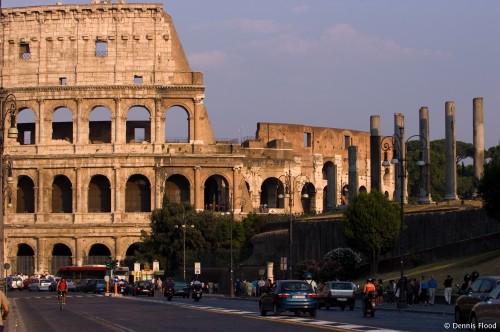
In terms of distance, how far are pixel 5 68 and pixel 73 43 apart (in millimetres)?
6710

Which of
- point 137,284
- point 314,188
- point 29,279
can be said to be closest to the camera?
point 137,284

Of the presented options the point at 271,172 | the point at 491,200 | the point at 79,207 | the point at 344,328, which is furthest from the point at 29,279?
the point at 344,328

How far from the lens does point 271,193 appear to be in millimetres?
110938

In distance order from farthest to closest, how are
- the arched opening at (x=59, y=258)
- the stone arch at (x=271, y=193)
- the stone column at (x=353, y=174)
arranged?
1. the stone arch at (x=271, y=193)
2. the arched opening at (x=59, y=258)
3. the stone column at (x=353, y=174)

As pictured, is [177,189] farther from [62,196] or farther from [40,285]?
[40,285]

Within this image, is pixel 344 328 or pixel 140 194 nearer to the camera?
pixel 344 328

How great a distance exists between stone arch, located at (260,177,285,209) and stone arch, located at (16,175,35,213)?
21.0 m

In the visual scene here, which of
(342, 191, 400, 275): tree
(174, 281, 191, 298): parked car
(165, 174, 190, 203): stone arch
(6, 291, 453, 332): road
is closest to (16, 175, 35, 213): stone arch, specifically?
(165, 174, 190, 203): stone arch

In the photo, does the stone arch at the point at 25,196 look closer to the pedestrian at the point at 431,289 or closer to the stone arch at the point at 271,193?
the stone arch at the point at 271,193

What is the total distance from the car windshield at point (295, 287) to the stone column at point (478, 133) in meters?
32.8

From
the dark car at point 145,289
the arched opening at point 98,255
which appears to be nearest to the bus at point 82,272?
the arched opening at point 98,255

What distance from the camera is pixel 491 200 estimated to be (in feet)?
183

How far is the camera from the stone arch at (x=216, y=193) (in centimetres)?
10406

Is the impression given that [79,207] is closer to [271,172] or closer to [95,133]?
[95,133]
